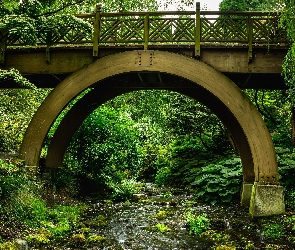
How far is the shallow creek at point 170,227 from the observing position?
7684 millimetres

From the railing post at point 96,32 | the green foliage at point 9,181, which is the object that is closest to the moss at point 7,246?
the green foliage at point 9,181

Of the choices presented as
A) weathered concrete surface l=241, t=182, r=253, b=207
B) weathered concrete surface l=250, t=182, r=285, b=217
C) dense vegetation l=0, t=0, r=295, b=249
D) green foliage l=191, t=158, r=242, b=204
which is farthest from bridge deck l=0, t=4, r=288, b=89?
green foliage l=191, t=158, r=242, b=204

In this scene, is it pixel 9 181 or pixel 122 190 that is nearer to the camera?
pixel 9 181

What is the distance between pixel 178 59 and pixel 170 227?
450 centimetres

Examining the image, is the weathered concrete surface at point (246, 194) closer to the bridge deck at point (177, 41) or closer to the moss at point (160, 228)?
the moss at point (160, 228)

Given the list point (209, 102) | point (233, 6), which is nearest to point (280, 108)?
point (209, 102)

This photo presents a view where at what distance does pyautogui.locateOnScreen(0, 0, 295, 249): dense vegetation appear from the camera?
25.2 ft

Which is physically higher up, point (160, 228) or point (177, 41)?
point (177, 41)

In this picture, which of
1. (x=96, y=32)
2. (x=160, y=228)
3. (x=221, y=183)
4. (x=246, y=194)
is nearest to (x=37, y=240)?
(x=160, y=228)

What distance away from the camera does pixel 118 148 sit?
1287cm

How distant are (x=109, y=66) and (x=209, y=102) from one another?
3881 millimetres

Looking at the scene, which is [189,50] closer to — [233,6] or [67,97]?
[67,97]

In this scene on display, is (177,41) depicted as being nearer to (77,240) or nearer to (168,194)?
(77,240)

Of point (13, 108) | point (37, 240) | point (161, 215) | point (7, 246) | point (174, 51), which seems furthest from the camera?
point (161, 215)
